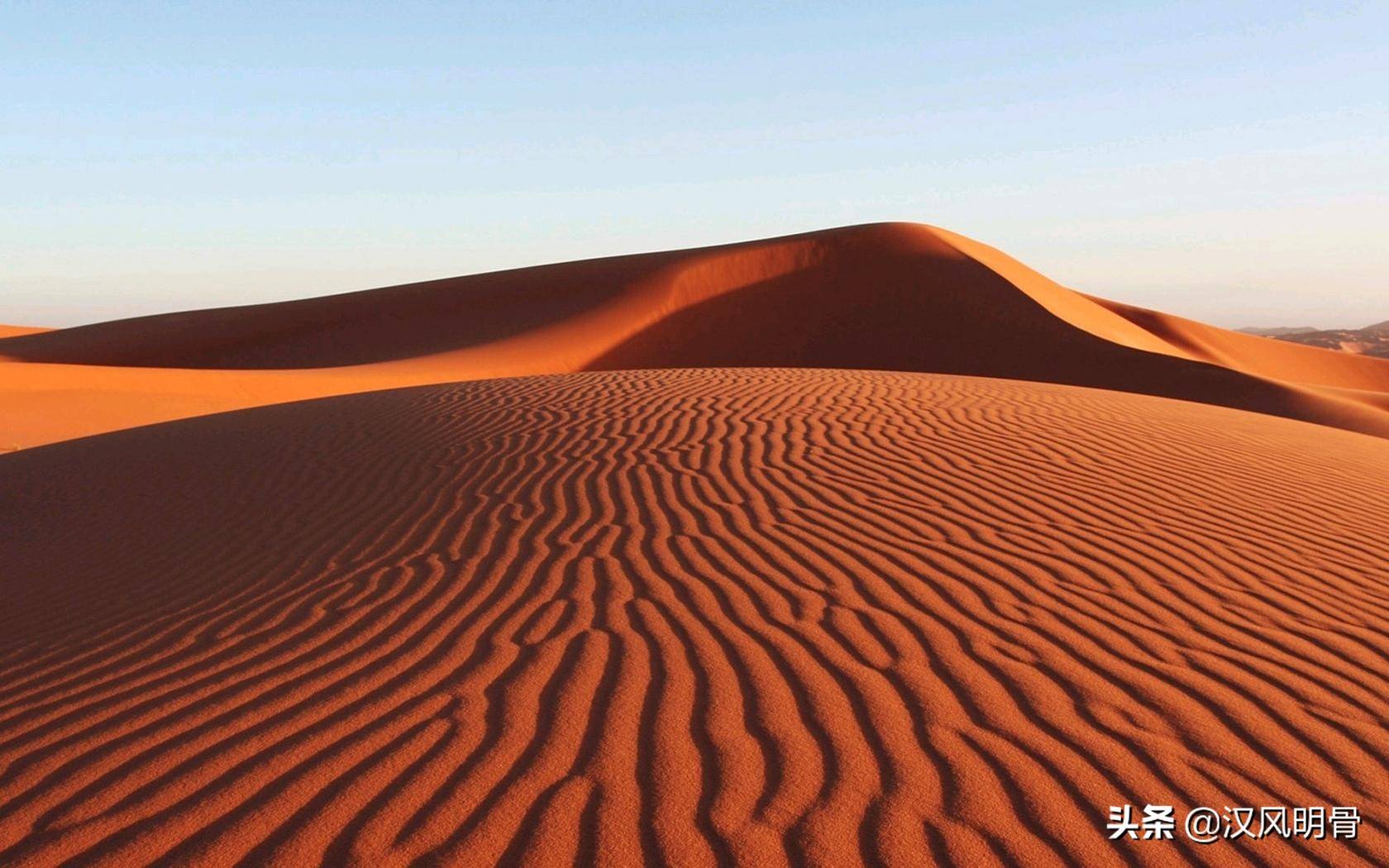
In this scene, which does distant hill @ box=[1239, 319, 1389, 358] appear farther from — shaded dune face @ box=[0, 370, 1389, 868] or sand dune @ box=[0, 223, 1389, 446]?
shaded dune face @ box=[0, 370, 1389, 868]

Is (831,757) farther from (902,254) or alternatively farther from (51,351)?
(51,351)

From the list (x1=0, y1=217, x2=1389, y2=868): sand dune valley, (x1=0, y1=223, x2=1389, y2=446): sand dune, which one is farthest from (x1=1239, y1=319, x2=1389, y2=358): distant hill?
(x1=0, y1=217, x2=1389, y2=868): sand dune valley

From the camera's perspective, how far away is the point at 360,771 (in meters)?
3.42

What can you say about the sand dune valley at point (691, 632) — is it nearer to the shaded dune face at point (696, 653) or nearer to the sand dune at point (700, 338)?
the shaded dune face at point (696, 653)

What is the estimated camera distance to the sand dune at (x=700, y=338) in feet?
70.2

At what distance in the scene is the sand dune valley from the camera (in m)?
3.17

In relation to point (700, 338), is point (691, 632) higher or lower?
higher

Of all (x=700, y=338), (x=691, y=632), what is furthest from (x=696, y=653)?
(x=700, y=338)

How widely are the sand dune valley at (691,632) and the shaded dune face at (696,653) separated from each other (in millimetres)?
20

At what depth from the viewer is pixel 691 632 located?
15.1ft

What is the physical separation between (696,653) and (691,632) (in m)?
0.25

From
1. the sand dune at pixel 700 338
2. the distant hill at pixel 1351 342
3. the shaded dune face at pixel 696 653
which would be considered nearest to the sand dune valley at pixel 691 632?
the shaded dune face at pixel 696 653

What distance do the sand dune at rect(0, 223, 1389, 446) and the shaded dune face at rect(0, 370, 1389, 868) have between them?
12.5 metres

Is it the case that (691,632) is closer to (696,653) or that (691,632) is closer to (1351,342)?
(696,653)
